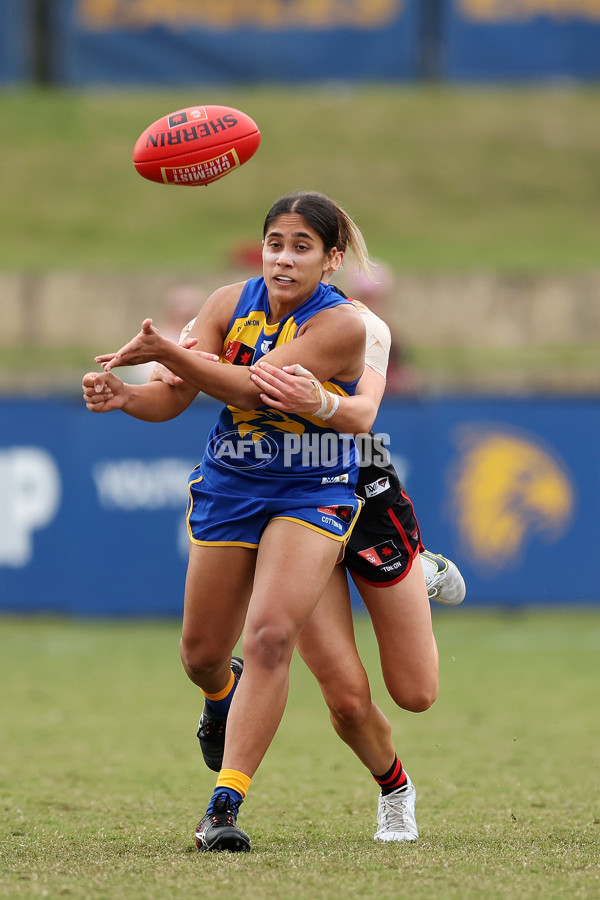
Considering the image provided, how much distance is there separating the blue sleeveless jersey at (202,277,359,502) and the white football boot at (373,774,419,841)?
125 cm

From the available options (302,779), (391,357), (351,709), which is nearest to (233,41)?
(391,357)

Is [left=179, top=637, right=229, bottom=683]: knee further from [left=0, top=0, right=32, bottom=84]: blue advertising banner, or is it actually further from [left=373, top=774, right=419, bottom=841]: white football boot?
[left=0, top=0, right=32, bottom=84]: blue advertising banner

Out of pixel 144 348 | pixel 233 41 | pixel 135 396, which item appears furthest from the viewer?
pixel 233 41

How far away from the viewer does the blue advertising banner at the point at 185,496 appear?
10789mm

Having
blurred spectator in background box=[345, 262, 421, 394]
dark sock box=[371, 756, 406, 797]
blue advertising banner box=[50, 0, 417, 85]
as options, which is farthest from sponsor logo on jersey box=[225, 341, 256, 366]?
blue advertising banner box=[50, 0, 417, 85]

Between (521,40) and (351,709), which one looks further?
(521,40)

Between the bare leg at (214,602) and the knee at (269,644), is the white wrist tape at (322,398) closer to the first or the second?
the bare leg at (214,602)

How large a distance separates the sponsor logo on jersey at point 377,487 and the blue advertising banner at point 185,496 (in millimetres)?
5573

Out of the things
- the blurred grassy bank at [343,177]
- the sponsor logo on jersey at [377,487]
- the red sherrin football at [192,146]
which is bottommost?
the sponsor logo on jersey at [377,487]

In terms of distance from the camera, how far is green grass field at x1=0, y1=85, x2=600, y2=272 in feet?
64.6

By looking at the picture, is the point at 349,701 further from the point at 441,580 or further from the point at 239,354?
the point at 239,354

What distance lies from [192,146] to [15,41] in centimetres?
1733

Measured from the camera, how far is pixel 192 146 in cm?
502

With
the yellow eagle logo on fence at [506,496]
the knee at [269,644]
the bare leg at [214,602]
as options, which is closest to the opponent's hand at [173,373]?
the bare leg at [214,602]
